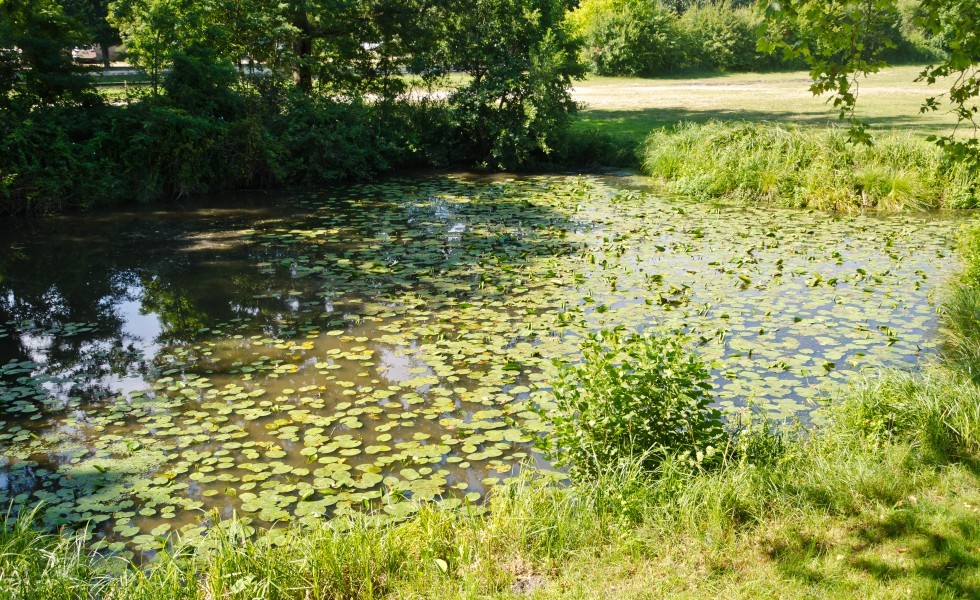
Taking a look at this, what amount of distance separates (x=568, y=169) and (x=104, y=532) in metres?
15.0

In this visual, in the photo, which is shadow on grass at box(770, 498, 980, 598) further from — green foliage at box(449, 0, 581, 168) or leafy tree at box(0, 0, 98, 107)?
leafy tree at box(0, 0, 98, 107)

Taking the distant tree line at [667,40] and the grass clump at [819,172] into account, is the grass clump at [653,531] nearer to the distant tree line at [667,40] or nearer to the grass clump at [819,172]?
the grass clump at [819,172]

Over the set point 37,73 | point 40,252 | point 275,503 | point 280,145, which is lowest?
point 275,503

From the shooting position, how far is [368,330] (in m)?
8.14

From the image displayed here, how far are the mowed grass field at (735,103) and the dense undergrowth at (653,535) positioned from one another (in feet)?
45.4

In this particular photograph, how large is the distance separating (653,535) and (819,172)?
37.8 ft

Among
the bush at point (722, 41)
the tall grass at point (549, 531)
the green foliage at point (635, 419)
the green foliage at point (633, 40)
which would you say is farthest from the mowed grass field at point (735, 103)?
the green foliage at point (635, 419)

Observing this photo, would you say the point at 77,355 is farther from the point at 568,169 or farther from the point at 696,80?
the point at 696,80

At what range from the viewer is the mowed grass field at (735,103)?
66.9 feet

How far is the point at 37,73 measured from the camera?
45.6 feet

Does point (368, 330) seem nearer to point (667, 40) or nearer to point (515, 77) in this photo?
point (515, 77)

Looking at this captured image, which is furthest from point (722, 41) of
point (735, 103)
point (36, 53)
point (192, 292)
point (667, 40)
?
point (192, 292)

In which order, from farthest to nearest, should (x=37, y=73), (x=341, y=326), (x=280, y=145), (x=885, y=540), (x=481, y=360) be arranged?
(x=280, y=145) → (x=37, y=73) → (x=341, y=326) → (x=481, y=360) → (x=885, y=540)

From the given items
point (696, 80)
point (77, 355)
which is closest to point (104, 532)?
point (77, 355)
